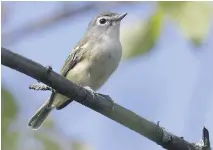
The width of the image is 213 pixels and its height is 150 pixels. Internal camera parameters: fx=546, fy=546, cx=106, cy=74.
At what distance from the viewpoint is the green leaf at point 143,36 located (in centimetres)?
250

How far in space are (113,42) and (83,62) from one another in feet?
0.78

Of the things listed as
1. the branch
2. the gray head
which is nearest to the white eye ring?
the gray head

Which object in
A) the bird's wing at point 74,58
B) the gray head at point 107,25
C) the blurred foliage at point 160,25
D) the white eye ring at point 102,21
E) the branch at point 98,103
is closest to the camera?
the branch at point 98,103

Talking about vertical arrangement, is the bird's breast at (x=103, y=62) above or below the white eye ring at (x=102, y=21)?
below

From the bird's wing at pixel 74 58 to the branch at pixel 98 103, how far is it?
149cm

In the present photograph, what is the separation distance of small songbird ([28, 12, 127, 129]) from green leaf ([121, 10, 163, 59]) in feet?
2.53

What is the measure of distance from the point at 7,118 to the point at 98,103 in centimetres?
59

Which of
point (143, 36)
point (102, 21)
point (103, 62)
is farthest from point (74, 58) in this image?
point (143, 36)

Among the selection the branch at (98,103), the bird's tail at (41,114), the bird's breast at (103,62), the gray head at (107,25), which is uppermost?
the gray head at (107,25)

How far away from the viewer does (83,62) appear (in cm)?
360

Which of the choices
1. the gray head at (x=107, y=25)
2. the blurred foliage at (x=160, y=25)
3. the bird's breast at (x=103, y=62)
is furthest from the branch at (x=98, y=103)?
the gray head at (x=107, y=25)

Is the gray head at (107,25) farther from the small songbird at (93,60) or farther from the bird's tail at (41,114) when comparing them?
the bird's tail at (41,114)

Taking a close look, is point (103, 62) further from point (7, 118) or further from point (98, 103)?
point (98, 103)

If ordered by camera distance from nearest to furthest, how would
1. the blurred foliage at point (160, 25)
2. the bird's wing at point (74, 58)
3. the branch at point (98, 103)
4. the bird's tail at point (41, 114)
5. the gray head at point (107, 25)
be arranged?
1. the branch at point (98, 103)
2. the blurred foliage at point (160, 25)
3. the bird's tail at point (41, 114)
4. the bird's wing at point (74, 58)
5. the gray head at point (107, 25)
